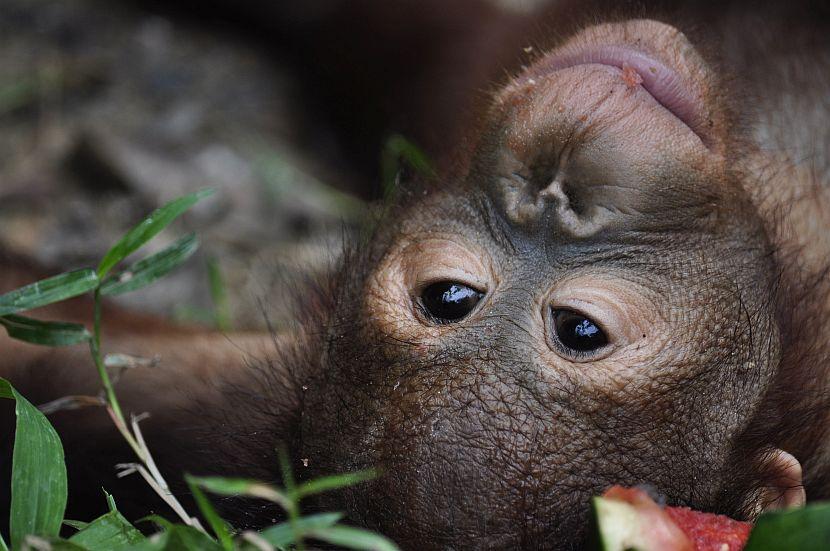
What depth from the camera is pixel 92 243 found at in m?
4.07

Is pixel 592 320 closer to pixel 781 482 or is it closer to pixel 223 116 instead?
pixel 781 482

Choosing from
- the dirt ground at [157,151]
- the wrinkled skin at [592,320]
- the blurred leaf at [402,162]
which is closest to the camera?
the wrinkled skin at [592,320]

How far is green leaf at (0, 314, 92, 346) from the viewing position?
2277 mm

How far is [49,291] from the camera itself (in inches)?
89.2

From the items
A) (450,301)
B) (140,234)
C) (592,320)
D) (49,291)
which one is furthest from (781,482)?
(49,291)

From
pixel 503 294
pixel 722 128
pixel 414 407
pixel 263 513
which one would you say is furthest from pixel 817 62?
pixel 263 513

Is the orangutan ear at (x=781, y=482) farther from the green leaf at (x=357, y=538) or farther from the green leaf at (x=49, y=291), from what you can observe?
the green leaf at (x=49, y=291)

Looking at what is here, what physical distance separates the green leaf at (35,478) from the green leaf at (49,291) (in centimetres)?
20

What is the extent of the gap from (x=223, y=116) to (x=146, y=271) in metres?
2.63

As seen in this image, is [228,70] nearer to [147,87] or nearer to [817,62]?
[147,87]

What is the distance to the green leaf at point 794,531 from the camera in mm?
1555

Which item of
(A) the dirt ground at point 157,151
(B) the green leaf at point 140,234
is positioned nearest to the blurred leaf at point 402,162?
(A) the dirt ground at point 157,151

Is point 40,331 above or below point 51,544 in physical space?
above

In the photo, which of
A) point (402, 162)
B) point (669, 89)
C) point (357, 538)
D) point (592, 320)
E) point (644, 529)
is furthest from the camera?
point (402, 162)
